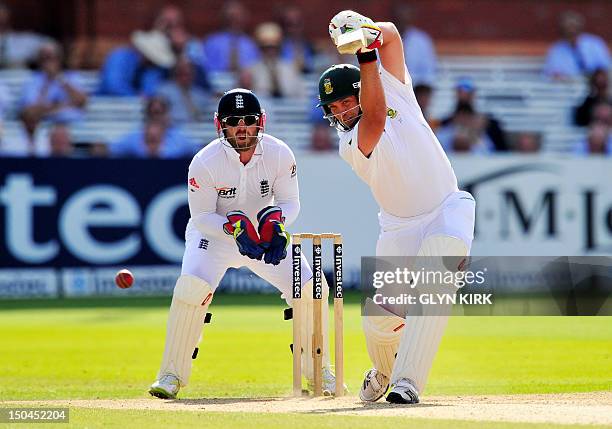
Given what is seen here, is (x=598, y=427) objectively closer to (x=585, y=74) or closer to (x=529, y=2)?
(x=585, y=74)

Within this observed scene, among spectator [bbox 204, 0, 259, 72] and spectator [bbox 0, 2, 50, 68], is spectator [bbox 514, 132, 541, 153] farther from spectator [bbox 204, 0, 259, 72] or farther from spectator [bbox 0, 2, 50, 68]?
spectator [bbox 0, 2, 50, 68]

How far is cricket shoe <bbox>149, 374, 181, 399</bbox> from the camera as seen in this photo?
8.15 meters

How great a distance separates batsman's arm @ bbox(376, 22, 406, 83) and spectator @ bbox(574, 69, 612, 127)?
11.5m

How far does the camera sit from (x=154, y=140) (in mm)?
16734

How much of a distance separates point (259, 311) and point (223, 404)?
672 cm

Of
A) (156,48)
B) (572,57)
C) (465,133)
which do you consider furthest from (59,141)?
(572,57)

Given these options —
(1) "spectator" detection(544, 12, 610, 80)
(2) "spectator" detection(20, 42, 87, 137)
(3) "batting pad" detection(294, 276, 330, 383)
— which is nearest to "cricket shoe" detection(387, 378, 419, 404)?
(3) "batting pad" detection(294, 276, 330, 383)

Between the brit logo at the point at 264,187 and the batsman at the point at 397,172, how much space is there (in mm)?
1043

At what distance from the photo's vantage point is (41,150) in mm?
16766

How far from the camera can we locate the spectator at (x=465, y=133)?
17406 mm

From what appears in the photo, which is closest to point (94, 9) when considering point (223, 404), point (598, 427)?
point (223, 404)

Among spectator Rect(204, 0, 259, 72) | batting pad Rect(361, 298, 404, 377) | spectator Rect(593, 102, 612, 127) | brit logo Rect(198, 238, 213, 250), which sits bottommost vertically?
batting pad Rect(361, 298, 404, 377)

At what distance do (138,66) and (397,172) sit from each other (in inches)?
437

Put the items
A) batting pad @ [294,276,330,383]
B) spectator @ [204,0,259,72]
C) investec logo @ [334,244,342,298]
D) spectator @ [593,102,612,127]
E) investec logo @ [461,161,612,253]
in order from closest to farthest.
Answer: investec logo @ [334,244,342,298]
batting pad @ [294,276,330,383]
investec logo @ [461,161,612,253]
spectator @ [593,102,612,127]
spectator @ [204,0,259,72]
